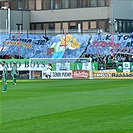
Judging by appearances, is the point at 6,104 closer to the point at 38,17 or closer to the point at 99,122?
the point at 99,122

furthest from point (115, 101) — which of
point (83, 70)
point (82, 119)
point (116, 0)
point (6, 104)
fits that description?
point (116, 0)

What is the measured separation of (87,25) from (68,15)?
126 inches

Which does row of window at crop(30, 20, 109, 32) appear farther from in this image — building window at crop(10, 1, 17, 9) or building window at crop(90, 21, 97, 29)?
building window at crop(10, 1, 17, 9)

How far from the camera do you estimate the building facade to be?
241ft

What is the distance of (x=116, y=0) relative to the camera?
73625mm

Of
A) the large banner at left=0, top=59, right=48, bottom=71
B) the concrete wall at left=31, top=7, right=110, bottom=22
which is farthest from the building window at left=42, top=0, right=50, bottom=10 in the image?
the large banner at left=0, top=59, right=48, bottom=71

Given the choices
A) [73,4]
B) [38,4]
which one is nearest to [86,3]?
[73,4]

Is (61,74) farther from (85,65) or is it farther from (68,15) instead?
(68,15)

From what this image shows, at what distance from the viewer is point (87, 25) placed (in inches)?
2928

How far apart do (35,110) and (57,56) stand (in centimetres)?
3817

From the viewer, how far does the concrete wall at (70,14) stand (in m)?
74.1

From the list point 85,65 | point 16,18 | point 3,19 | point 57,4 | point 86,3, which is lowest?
point 85,65

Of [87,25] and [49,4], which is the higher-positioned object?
[49,4]

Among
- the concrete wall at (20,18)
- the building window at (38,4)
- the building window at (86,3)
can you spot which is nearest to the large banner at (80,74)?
the building window at (86,3)
